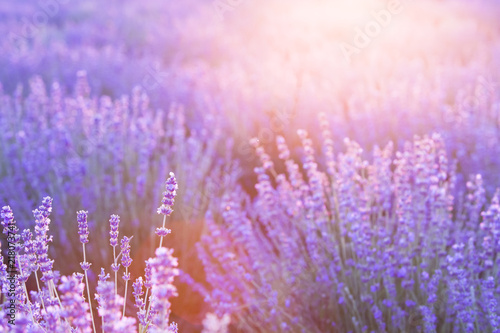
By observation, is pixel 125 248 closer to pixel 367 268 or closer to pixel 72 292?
pixel 72 292

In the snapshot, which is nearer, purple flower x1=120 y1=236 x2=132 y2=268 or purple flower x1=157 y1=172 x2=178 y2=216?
purple flower x1=157 y1=172 x2=178 y2=216

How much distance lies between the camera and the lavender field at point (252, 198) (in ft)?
5.65

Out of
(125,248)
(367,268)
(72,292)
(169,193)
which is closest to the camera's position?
(72,292)

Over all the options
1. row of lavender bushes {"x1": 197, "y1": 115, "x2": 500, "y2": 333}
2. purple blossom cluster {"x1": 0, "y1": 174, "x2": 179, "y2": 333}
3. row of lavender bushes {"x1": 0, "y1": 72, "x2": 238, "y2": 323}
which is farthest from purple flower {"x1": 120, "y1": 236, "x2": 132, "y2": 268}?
row of lavender bushes {"x1": 0, "y1": 72, "x2": 238, "y2": 323}

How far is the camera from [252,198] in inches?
143

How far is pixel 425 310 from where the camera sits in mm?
1703

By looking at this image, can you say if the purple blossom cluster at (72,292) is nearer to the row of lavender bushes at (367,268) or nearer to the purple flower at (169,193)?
the purple flower at (169,193)

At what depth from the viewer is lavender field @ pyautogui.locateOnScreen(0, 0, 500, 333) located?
5.65 ft

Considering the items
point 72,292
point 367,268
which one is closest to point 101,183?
point 367,268

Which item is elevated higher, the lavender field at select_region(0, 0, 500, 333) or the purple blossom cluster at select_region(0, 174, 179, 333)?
the lavender field at select_region(0, 0, 500, 333)

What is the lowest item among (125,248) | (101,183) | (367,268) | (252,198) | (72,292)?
(72,292)

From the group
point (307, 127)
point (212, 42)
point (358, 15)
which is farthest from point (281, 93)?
point (358, 15)

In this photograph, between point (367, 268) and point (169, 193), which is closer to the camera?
point (169, 193)

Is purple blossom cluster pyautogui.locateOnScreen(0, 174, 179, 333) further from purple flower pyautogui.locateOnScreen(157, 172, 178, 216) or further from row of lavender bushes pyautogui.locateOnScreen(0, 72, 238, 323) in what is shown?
row of lavender bushes pyautogui.locateOnScreen(0, 72, 238, 323)
